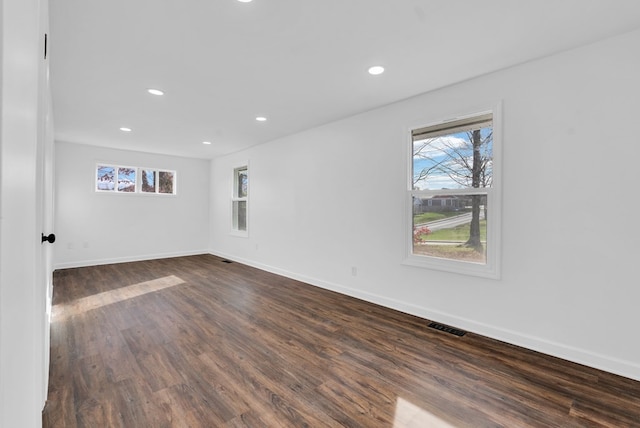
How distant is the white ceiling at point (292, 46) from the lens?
6.30 ft

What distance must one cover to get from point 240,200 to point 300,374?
478 centimetres

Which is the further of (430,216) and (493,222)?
(430,216)

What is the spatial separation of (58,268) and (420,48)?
6899mm

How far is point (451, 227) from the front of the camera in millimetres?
3133

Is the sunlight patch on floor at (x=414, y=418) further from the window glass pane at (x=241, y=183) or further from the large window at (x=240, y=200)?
the window glass pane at (x=241, y=183)

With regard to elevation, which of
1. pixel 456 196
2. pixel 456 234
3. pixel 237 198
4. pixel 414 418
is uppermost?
pixel 237 198

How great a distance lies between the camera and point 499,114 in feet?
8.89

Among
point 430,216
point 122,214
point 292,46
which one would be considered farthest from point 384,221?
point 122,214

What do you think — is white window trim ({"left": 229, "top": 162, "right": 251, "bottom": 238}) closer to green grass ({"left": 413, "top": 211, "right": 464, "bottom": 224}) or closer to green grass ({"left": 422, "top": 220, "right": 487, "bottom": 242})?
green grass ({"left": 413, "top": 211, "right": 464, "bottom": 224})

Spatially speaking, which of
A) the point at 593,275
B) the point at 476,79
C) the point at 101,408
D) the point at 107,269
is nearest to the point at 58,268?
the point at 107,269

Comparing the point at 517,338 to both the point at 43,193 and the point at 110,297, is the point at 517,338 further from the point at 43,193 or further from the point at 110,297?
the point at 110,297

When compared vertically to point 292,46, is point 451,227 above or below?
below

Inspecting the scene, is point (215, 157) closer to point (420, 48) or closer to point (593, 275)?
point (420, 48)

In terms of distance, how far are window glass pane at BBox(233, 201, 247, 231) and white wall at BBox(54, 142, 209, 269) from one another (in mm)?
1302
